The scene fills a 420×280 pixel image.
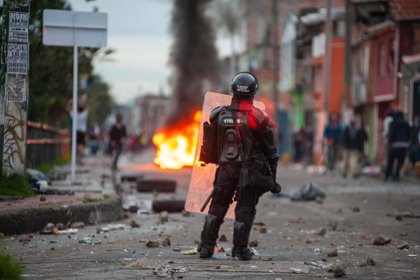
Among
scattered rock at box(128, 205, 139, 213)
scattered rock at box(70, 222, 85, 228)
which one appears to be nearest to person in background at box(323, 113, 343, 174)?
scattered rock at box(128, 205, 139, 213)

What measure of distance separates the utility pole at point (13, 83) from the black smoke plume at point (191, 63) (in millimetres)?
29127

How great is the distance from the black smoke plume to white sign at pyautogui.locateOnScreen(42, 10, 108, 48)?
2577cm

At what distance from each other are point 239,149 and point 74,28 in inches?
339

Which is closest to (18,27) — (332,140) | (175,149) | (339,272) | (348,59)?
(339,272)

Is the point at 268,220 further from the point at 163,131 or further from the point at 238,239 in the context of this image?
the point at 163,131

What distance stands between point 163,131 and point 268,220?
→ 91.7ft

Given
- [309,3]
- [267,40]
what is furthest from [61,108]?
[267,40]

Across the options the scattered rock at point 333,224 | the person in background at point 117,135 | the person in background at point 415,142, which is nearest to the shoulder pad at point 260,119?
the scattered rock at point 333,224

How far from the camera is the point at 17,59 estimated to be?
14.3 m

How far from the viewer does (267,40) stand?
293ft

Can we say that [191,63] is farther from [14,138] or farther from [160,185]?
[14,138]

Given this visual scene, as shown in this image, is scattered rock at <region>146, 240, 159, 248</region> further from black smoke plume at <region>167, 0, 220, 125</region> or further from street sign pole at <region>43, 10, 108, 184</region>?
black smoke plume at <region>167, 0, 220, 125</region>

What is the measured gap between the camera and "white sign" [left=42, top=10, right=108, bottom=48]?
57.2 feet

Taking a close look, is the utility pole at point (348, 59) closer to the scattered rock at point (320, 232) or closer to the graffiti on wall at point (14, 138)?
the graffiti on wall at point (14, 138)
